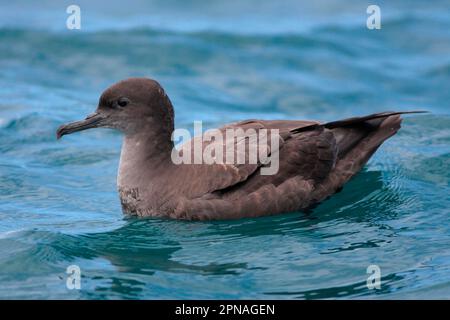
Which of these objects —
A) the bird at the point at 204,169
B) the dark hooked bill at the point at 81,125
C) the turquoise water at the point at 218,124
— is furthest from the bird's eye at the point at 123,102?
the turquoise water at the point at 218,124

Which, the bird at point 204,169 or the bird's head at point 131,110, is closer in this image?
the bird at point 204,169

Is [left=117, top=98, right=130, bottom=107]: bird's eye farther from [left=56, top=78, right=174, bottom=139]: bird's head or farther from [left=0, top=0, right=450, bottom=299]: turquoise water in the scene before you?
[left=0, top=0, right=450, bottom=299]: turquoise water

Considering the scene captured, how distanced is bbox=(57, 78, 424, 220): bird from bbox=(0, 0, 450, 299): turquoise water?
153 millimetres

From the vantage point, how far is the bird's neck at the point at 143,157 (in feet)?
27.4

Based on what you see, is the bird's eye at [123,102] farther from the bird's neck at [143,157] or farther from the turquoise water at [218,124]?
the turquoise water at [218,124]

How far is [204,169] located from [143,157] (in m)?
0.64

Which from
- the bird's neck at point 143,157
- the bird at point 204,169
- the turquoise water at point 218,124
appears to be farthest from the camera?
the bird's neck at point 143,157

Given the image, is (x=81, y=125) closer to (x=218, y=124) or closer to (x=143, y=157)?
(x=143, y=157)

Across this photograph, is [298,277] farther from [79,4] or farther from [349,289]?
[79,4]

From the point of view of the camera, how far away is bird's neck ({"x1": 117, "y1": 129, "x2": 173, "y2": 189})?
834 cm

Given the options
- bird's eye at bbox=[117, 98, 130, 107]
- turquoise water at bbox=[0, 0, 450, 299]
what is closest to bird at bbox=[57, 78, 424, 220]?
bird's eye at bbox=[117, 98, 130, 107]

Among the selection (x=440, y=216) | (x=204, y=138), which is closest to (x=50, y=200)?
(x=204, y=138)

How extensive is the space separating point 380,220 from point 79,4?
937 cm

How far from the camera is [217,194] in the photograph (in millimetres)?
8086
